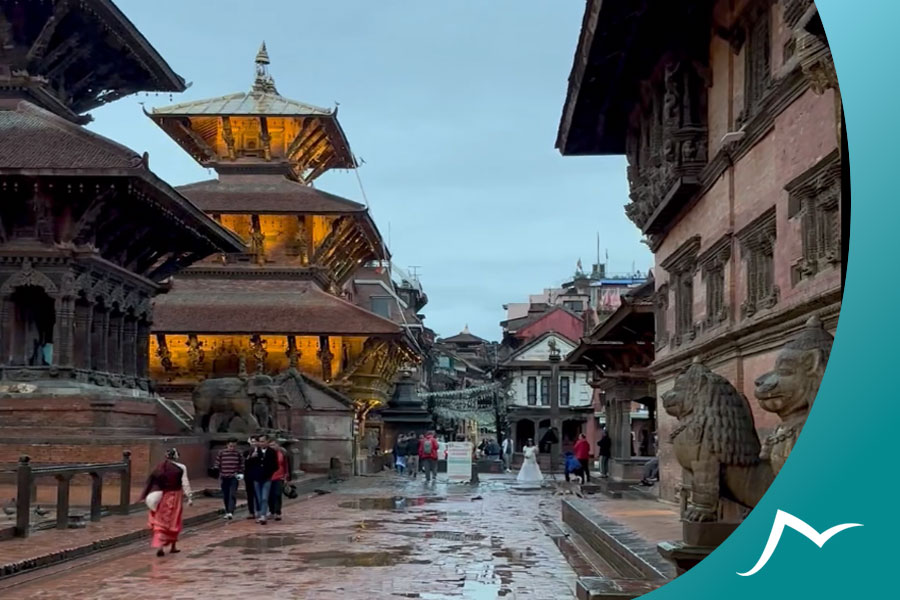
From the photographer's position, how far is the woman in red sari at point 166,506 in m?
14.8

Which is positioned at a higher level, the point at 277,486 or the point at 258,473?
the point at 258,473

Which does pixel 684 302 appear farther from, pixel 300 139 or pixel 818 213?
pixel 300 139

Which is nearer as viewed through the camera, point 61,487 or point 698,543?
point 698,543

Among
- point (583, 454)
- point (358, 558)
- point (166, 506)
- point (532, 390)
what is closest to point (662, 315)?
point (358, 558)

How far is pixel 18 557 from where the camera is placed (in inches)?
510

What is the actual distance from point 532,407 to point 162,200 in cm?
5275

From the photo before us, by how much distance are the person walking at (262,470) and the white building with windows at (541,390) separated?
5587cm

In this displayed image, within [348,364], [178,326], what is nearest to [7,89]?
[178,326]

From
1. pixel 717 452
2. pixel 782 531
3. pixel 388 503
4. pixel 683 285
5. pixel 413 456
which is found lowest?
pixel 388 503

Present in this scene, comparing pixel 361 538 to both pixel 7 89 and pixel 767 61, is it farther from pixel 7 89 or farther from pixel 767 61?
pixel 7 89

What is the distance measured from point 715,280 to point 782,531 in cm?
1139

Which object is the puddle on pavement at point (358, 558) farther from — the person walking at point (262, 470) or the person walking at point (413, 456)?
the person walking at point (413, 456)

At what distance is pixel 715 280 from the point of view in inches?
701

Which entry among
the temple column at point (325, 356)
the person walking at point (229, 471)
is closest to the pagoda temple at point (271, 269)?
the temple column at point (325, 356)
